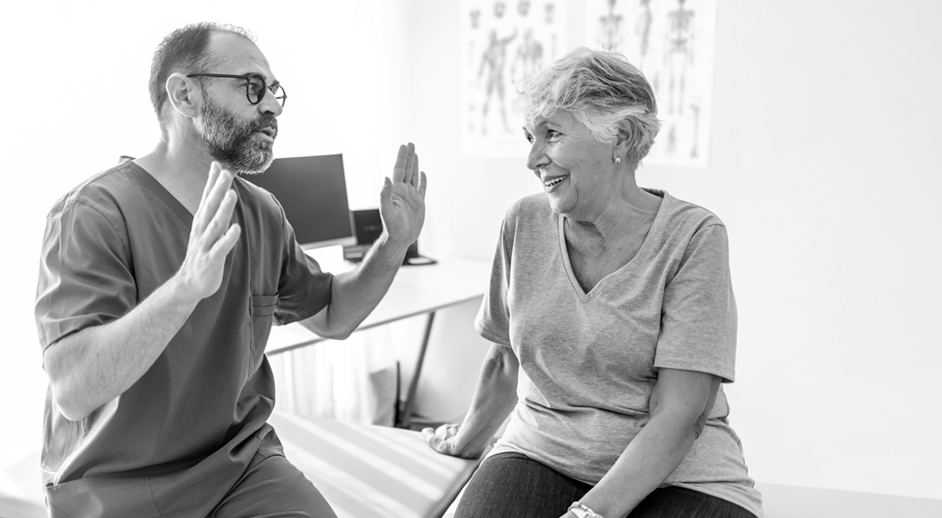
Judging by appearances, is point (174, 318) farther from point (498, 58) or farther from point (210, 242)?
point (498, 58)

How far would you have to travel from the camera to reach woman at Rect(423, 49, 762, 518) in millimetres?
1328

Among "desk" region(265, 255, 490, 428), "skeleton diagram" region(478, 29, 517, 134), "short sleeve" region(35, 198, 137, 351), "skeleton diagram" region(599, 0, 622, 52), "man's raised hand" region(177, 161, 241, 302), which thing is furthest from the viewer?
"skeleton diagram" region(478, 29, 517, 134)

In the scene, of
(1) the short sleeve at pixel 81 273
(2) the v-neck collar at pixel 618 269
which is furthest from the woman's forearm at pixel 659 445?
(1) the short sleeve at pixel 81 273

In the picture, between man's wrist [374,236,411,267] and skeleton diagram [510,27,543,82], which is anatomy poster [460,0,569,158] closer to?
skeleton diagram [510,27,543,82]

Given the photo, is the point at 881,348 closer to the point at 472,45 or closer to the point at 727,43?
the point at 727,43

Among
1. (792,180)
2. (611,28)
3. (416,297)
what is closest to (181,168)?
(416,297)

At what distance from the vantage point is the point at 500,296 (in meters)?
1.57

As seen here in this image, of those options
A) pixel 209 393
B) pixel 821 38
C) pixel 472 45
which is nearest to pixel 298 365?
pixel 472 45

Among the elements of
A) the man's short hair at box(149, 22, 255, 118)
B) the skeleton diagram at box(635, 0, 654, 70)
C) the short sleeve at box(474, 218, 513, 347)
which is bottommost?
the short sleeve at box(474, 218, 513, 347)

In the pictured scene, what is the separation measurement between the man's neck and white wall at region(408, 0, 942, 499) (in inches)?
73.7

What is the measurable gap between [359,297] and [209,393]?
360mm

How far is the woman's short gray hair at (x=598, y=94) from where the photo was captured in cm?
139

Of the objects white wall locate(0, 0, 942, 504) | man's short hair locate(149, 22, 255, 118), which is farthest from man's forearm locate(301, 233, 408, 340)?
white wall locate(0, 0, 942, 504)

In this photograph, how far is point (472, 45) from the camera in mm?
3199
